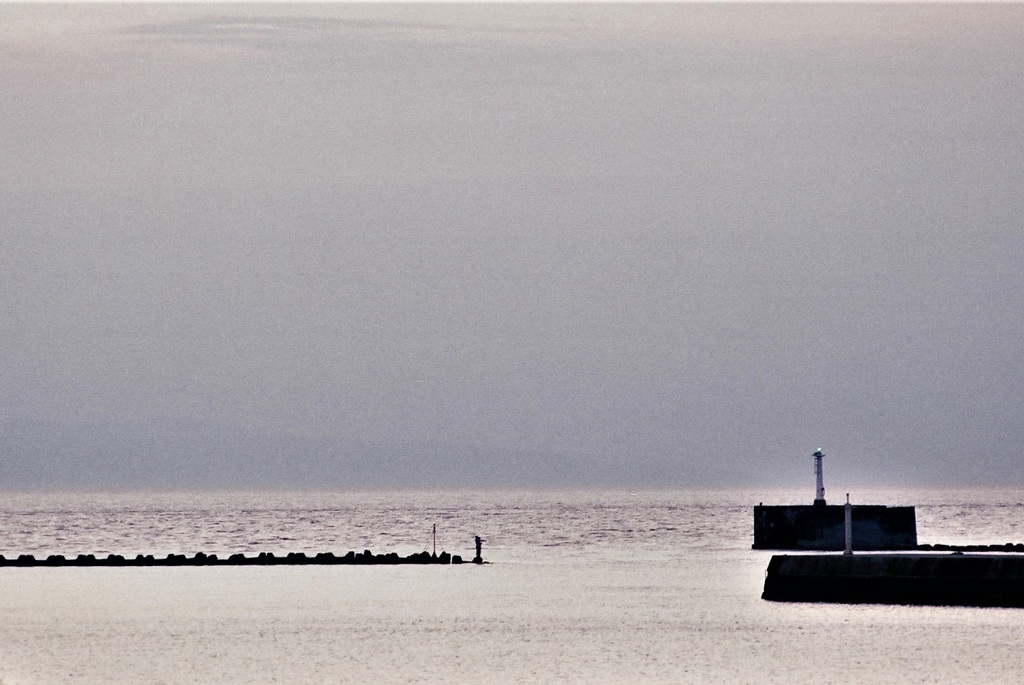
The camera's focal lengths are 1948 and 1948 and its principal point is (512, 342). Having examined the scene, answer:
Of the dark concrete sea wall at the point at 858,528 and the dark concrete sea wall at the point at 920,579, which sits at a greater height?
the dark concrete sea wall at the point at 858,528

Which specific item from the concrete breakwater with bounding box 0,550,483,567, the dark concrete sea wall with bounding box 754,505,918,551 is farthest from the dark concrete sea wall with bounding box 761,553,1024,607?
the concrete breakwater with bounding box 0,550,483,567

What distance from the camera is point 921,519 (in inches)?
5940

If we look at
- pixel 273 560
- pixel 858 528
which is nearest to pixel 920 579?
pixel 858 528

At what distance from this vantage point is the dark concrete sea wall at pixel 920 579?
47.2 m

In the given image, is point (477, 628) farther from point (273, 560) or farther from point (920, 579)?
point (273, 560)

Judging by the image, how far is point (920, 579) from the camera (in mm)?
47625

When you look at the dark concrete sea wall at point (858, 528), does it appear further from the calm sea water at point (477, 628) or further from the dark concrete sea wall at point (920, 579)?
the dark concrete sea wall at point (920, 579)

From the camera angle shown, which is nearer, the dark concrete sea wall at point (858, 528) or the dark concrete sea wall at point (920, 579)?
the dark concrete sea wall at point (920, 579)

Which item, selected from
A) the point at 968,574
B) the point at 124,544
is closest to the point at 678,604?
the point at 968,574

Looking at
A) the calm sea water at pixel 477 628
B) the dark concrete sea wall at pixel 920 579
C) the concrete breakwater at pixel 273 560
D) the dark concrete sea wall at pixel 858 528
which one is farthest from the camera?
the concrete breakwater at pixel 273 560

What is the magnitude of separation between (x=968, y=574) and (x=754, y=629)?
17.5ft

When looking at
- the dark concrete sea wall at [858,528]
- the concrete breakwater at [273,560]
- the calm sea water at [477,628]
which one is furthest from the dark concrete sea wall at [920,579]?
the concrete breakwater at [273,560]

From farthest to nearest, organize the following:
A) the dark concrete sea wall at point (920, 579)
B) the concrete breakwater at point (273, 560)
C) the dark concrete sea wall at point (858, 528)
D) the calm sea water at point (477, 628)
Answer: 1. the concrete breakwater at point (273, 560)
2. the dark concrete sea wall at point (858, 528)
3. the dark concrete sea wall at point (920, 579)
4. the calm sea water at point (477, 628)

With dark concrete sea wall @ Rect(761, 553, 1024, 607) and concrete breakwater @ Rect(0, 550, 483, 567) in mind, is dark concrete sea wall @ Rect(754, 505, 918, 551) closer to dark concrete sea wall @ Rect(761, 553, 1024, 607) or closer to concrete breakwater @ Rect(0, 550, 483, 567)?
concrete breakwater @ Rect(0, 550, 483, 567)
